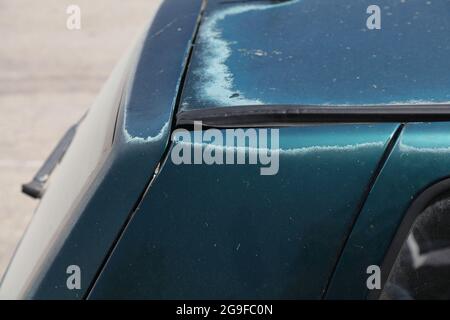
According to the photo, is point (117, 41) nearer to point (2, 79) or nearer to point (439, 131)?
point (2, 79)

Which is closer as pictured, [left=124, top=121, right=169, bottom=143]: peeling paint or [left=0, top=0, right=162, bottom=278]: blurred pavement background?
[left=124, top=121, right=169, bottom=143]: peeling paint

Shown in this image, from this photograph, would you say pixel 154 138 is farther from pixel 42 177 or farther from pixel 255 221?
pixel 42 177

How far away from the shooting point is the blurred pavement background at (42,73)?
17.5 ft

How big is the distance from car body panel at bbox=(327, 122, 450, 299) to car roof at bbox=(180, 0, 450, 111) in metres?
0.10

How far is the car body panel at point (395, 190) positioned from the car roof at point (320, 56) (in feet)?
0.31

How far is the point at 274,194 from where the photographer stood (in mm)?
1540

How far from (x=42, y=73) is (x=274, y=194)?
5735 millimetres

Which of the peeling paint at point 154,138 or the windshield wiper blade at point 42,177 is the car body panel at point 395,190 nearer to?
the peeling paint at point 154,138

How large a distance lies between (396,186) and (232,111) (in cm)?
35

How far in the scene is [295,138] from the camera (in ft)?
5.08

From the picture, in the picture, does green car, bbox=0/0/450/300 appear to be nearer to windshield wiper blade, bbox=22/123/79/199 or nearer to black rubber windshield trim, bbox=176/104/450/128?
black rubber windshield trim, bbox=176/104/450/128

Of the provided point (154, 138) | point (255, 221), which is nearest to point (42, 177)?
point (154, 138)

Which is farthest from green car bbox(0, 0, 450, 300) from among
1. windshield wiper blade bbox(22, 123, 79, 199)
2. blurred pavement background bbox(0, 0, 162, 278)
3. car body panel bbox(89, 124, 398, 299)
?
blurred pavement background bbox(0, 0, 162, 278)

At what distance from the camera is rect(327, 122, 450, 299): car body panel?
151 cm
